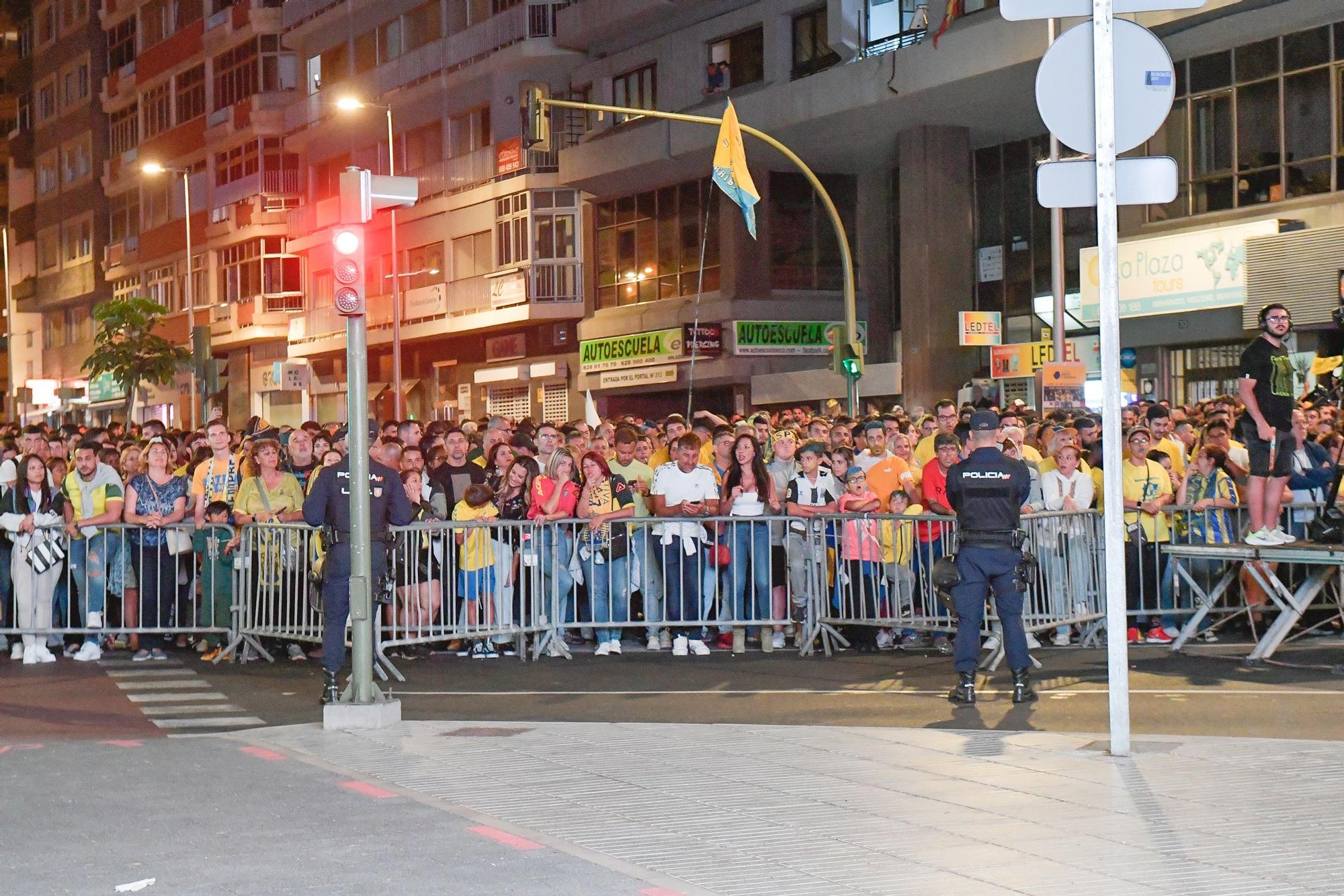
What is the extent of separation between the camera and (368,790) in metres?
8.22

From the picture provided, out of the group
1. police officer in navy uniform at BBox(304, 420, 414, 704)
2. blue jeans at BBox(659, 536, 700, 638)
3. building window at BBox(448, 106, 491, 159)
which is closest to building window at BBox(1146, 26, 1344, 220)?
blue jeans at BBox(659, 536, 700, 638)

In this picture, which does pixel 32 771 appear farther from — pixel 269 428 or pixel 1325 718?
pixel 269 428

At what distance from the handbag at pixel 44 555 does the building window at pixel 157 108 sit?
54712mm

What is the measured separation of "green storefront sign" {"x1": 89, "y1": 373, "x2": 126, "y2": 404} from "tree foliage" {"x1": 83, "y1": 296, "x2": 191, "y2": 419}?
18313mm

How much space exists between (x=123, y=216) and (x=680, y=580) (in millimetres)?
61828

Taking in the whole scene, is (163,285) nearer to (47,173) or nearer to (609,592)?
(47,173)

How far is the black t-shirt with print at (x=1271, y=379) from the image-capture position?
12828mm

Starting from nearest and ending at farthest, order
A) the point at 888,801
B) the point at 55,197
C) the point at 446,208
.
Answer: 1. the point at 888,801
2. the point at 446,208
3. the point at 55,197

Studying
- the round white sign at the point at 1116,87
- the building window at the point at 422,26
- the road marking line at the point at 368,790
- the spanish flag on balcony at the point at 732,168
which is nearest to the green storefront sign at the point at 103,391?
the building window at the point at 422,26

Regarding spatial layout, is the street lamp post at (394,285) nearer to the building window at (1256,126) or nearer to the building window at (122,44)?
the building window at (122,44)

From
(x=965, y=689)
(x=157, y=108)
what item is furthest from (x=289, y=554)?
(x=157, y=108)

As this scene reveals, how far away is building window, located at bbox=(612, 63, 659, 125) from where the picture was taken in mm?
42219

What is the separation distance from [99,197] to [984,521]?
225 ft

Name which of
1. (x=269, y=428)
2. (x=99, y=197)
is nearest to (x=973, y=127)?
(x=269, y=428)
